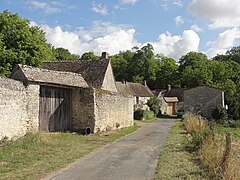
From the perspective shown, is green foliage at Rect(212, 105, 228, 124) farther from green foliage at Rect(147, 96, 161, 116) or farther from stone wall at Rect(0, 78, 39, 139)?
stone wall at Rect(0, 78, 39, 139)

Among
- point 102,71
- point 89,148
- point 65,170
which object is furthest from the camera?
point 102,71

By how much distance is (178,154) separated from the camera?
1290 centimetres

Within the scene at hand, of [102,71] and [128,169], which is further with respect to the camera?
[102,71]

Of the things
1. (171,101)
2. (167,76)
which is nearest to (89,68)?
(171,101)

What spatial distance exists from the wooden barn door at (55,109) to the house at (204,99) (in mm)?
26412

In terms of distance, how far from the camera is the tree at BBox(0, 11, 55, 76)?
96.7 ft

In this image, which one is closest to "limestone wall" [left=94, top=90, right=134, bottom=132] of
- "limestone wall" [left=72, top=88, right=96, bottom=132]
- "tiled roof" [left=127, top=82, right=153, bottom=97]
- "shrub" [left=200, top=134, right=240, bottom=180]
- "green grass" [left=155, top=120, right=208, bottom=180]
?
"limestone wall" [left=72, top=88, right=96, bottom=132]

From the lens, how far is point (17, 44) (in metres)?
30.6

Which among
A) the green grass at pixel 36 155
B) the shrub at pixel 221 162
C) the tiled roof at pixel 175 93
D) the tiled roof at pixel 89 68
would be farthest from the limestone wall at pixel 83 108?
the tiled roof at pixel 175 93

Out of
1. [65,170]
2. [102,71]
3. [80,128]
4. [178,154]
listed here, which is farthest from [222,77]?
[65,170]

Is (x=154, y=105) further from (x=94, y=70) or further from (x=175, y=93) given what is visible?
(x=94, y=70)

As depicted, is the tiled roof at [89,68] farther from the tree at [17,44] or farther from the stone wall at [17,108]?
the stone wall at [17,108]

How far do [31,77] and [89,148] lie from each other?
219 inches

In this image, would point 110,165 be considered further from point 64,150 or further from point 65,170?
point 64,150
